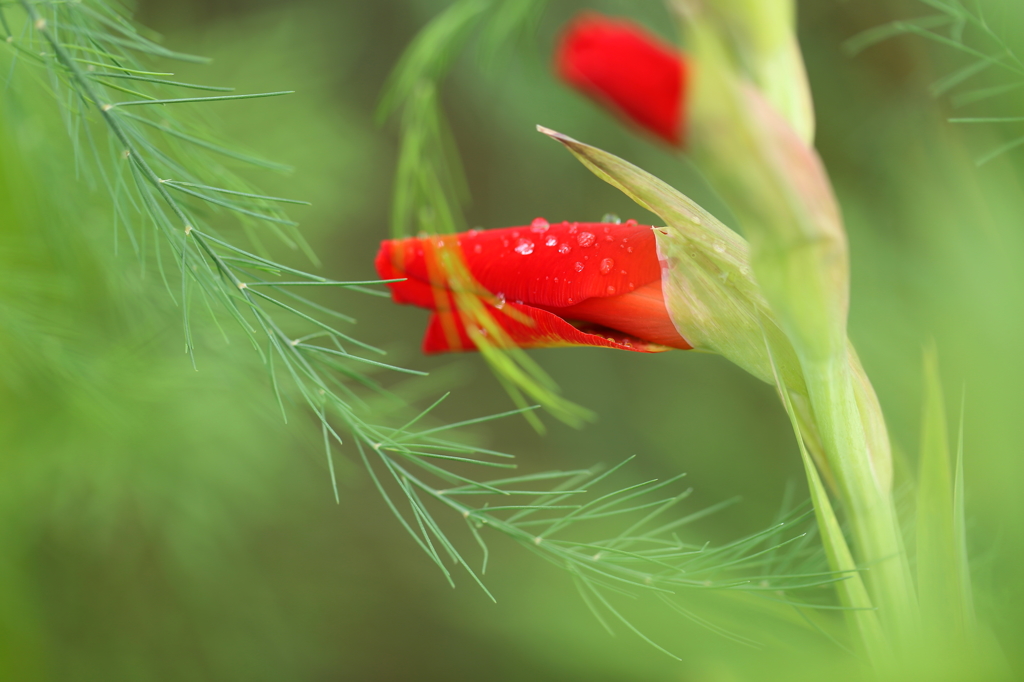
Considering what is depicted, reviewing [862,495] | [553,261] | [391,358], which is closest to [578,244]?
[553,261]

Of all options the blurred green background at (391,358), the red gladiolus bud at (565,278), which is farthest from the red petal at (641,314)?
the blurred green background at (391,358)

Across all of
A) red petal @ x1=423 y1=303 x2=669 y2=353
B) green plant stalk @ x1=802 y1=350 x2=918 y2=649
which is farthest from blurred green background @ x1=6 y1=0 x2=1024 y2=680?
red petal @ x1=423 y1=303 x2=669 y2=353

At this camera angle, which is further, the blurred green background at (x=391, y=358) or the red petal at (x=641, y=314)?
the blurred green background at (x=391, y=358)

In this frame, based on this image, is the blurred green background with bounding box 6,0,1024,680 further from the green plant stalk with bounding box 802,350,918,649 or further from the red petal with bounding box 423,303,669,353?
the red petal with bounding box 423,303,669,353

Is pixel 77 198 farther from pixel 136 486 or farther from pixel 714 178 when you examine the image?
pixel 714 178

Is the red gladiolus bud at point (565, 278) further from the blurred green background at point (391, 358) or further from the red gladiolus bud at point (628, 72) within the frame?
the blurred green background at point (391, 358)

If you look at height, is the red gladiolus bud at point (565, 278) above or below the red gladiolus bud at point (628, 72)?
below

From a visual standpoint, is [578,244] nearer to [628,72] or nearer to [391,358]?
[628,72]
